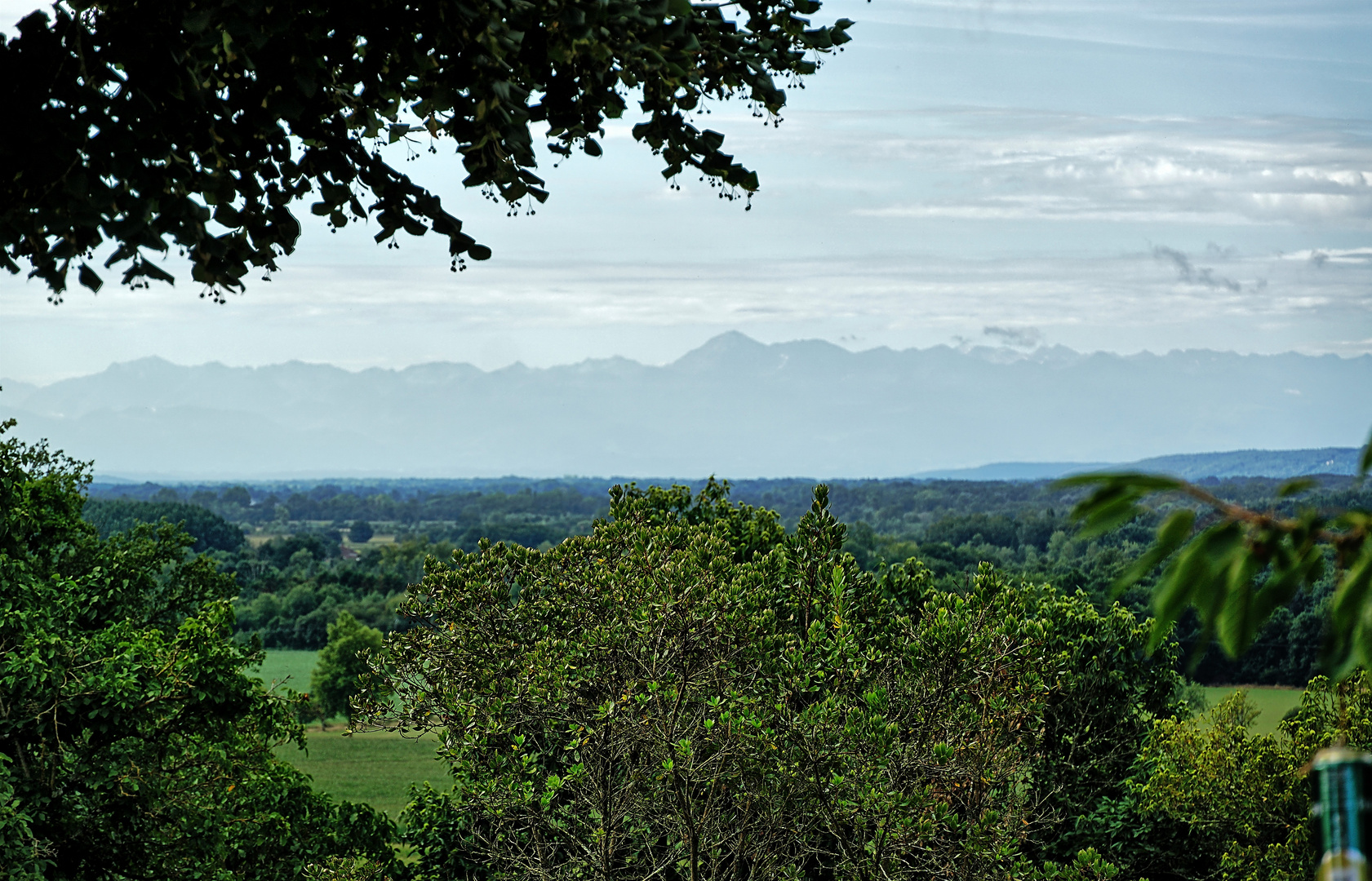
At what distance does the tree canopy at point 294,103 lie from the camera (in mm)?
5320

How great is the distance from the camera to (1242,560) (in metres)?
2.40

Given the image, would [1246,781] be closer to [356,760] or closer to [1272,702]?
[1272,702]

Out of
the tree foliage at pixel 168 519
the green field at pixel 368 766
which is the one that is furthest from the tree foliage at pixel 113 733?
the tree foliage at pixel 168 519

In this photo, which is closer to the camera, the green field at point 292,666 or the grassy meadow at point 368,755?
the grassy meadow at point 368,755

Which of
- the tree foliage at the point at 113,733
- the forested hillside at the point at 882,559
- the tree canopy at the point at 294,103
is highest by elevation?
the tree canopy at the point at 294,103

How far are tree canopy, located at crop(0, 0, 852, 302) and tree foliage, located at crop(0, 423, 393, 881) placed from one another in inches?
389

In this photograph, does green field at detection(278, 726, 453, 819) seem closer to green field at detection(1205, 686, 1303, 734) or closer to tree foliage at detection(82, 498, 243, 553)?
tree foliage at detection(82, 498, 243, 553)

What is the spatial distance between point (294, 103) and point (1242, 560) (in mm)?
4677

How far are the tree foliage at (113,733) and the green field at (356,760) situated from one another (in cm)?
3382

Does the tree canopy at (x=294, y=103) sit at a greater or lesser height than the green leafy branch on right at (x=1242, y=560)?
greater

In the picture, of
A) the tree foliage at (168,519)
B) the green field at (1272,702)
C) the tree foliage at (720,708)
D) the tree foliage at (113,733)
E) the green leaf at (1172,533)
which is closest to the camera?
the green leaf at (1172,533)

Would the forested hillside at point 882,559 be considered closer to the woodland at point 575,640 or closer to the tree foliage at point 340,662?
the tree foliage at point 340,662

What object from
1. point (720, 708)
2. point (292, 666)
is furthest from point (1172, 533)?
point (292, 666)

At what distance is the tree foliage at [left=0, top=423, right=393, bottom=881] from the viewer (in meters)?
14.7
